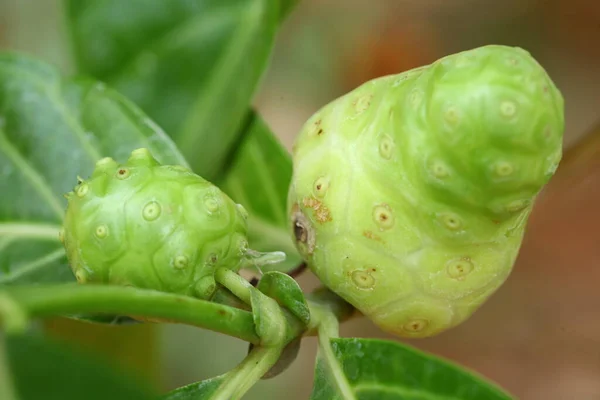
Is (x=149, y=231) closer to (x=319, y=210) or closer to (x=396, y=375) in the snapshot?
(x=319, y=210)

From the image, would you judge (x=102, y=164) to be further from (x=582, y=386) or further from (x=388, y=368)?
(x=582, y=386)

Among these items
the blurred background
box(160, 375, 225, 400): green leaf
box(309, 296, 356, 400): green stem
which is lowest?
the blurred background

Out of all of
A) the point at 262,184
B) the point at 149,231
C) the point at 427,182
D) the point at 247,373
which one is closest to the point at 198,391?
the point at 247,373

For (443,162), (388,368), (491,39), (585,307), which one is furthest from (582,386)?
(443,162)

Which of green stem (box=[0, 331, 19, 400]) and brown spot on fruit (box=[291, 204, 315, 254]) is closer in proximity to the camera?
green stem (box=[0, 331, 19, 400])

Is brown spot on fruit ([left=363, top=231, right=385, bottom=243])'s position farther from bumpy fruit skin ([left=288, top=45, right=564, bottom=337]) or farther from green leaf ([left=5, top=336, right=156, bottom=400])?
green leaf ([left=5, top=336, right=156, bottom=400])

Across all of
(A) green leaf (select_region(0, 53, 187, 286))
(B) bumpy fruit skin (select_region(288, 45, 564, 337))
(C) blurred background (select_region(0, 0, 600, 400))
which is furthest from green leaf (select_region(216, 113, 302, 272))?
(C) blurred background (select_region(0, 0, 600, 400))

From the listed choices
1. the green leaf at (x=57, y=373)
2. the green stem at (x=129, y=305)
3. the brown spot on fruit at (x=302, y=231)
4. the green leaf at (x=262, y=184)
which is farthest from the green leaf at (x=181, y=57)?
the green leaf at (x=57, y=373)
